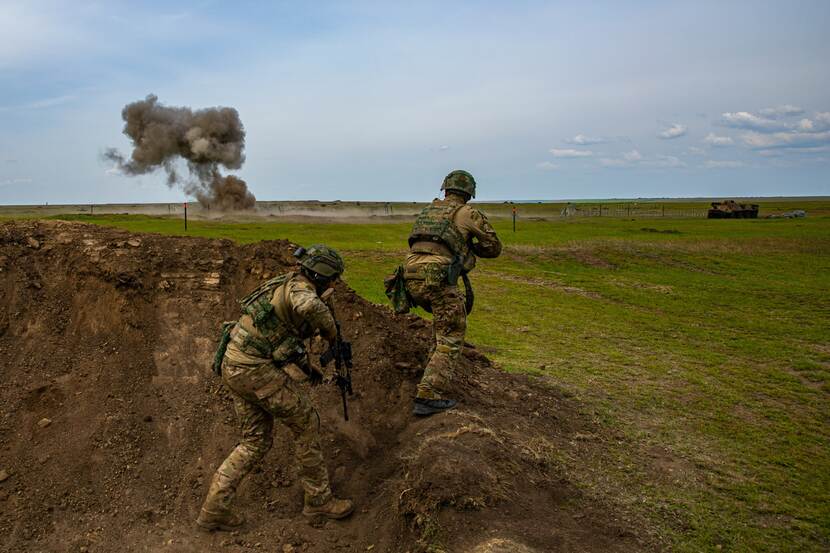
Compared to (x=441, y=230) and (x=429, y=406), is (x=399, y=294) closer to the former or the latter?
(x=441, y=230)

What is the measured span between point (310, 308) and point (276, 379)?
766 millimetres

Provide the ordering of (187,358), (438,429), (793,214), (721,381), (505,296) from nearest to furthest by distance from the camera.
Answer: (438,429)
(187,358)
(721,381)
(505,296)
(793,214)

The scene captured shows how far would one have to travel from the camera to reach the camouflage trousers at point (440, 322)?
765 centimetres

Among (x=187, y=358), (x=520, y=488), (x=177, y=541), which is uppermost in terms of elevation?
(x=187, y=358)

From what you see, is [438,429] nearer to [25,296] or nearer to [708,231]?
[25,296]

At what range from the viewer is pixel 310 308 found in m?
6.15

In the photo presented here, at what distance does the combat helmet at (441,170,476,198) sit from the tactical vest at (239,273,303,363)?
2726 millimetres

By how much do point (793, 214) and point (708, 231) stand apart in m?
25.1

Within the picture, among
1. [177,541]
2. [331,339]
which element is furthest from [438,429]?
[177,541]

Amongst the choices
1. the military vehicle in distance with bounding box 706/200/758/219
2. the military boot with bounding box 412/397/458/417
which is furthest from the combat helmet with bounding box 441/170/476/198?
the military vehicle in distance with bounding box 706/200/758/219

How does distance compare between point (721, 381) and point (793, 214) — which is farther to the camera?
point (793, 214)

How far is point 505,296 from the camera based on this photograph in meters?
18.8

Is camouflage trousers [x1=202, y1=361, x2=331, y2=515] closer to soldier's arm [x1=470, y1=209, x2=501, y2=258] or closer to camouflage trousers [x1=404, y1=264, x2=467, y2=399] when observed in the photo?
camouflage trousers [x1=404, y1=264, x2=467, y2=399]

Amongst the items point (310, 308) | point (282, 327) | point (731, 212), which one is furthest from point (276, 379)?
point (731, 212)
